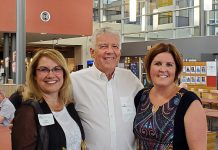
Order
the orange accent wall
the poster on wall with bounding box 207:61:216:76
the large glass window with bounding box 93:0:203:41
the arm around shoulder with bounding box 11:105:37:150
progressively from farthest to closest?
the large glass window with bounding box 93:0:203:41 < the orange accent wall < the poster on wall with bounding box 207:61:216:76 < the arm around shoulder with bounding box 11:105:37:150

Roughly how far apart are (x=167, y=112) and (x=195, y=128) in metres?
0.23

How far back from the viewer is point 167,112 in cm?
235

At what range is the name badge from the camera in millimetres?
2062

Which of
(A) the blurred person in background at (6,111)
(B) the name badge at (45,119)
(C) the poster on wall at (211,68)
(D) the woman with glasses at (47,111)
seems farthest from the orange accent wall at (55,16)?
(B) the name badge at (45,119)

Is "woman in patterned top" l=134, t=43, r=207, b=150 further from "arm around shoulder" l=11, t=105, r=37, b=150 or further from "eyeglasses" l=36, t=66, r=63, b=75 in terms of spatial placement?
"arm around shoulder" l=11, t=105, r=37, b=150

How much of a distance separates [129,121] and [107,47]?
53 centimetres

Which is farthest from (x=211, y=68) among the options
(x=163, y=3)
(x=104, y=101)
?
(x=104, y=101)

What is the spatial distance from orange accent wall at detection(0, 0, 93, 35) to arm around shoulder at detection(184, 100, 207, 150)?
9.78m

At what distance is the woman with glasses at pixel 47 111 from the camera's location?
202 cm

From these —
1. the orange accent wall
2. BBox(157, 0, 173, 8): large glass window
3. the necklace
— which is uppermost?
BBox(157, 0, 173, 8): large glass window

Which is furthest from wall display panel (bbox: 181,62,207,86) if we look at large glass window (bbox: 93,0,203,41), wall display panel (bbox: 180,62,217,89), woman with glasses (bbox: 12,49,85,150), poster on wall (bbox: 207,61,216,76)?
woman with glasses (bbox: 12,49,85,150)

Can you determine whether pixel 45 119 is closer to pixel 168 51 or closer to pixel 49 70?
pixel 49 70

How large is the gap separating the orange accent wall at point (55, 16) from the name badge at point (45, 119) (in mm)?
9588

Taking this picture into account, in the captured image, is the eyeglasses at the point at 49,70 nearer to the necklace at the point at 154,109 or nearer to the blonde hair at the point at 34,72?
the blonde hair at the point at 34,72
